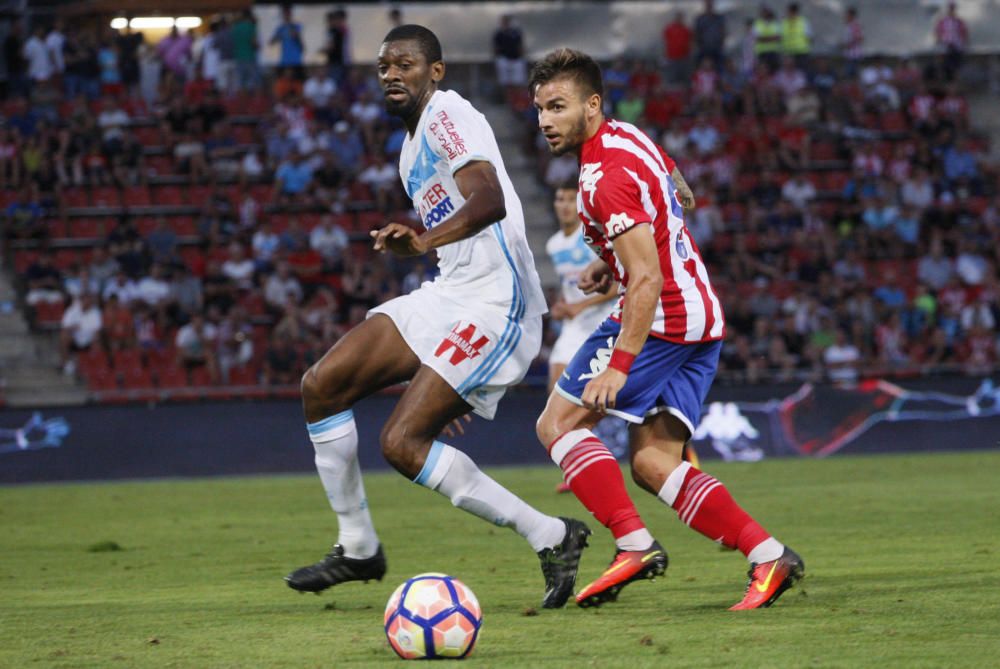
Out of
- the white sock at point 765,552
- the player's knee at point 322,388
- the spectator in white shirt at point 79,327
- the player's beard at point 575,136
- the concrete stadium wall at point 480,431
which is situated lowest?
the concrete stadium wall at point 480,431

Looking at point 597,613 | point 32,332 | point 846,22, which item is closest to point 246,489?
point 32,332

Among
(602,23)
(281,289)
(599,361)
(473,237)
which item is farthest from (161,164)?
(599,361)

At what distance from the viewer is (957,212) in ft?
73.5

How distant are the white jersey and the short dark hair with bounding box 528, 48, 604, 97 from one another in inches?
16.6

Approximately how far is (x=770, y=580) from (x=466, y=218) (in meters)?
1.87

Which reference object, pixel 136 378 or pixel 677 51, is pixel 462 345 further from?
pixel 677 51

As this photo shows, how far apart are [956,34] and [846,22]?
1851 mm

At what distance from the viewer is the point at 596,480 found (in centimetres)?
641

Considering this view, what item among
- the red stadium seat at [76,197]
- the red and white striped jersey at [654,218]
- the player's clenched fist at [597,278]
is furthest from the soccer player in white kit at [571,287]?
the red stadium seat at [76,197]

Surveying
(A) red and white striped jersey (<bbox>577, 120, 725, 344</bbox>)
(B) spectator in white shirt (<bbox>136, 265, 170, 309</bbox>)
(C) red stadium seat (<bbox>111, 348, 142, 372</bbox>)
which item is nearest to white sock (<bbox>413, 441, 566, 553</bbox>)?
(A) red and white striped jersey (<bbox>577, 120, 725, 344</bbox>)

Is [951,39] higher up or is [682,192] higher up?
[682,192]

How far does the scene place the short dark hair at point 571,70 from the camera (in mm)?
6340

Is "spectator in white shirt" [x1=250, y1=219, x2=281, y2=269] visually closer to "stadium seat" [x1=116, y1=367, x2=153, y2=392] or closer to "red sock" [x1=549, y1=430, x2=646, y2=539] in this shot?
"stadium seat" [x1=116, y1=367, x2=153, y2=392]

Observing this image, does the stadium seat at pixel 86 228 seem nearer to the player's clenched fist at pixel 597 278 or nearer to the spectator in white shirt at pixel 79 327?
the spectator in white shirt at pixel 79 327
